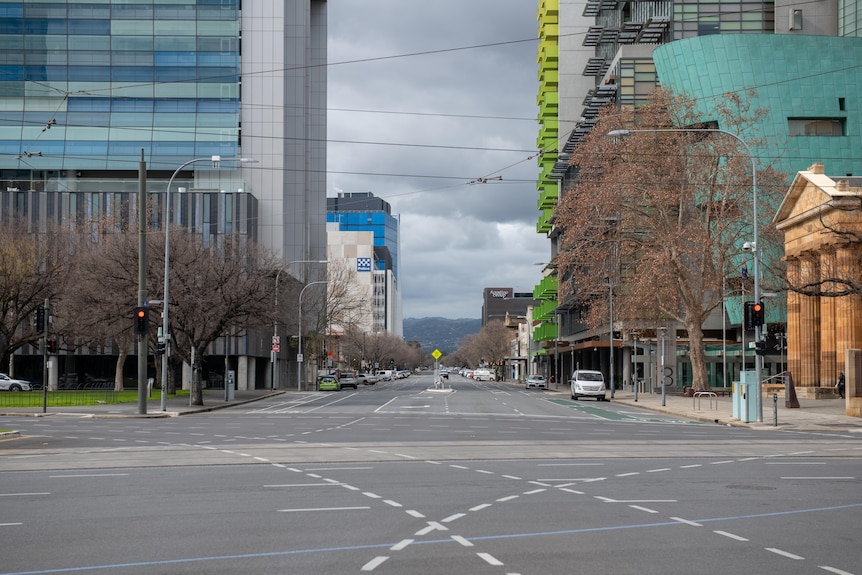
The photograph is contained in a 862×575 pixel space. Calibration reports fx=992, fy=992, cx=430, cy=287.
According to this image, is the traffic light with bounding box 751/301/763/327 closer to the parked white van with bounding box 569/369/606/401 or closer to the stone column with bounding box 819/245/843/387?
the stone column with bounding box 819/245/843/387

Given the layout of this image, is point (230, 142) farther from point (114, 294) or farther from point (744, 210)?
point (744, 210)

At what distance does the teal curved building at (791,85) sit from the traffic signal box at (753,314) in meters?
40.1

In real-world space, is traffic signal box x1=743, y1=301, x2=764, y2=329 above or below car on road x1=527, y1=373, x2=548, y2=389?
above

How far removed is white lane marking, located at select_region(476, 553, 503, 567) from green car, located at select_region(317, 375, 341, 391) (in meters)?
73.1

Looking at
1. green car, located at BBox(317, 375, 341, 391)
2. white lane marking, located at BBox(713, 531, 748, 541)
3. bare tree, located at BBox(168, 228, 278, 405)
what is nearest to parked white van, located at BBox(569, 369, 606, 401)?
bare tree, located at BBox(168, 228, 278, 405)

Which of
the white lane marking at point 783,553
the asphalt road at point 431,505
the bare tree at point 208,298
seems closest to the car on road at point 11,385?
the bare tree at point 208,298

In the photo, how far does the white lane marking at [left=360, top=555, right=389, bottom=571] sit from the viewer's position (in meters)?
9.14

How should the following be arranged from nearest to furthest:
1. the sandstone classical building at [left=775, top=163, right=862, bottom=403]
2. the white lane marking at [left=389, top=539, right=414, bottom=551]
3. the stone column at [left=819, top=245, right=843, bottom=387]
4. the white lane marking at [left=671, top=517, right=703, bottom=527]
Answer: the white lane marking at [left=389, top=539, right=414, bottom=551]
the white lane marking at [left=671, top=517, right=703, bottom=527]
the sandstone classical building at [left=775, top=163, right=862, bottom=403]
the stone column at [left=819, top=245, right=843, bottom=387]

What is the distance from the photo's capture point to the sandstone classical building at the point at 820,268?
50.1 metres

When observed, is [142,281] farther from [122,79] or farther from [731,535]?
[122,79]

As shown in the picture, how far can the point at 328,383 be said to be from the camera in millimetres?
82438

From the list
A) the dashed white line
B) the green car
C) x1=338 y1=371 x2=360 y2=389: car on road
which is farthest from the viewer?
x1=338 y1=371 x2=360 y2=389: car on road

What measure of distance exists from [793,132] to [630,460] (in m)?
58.3

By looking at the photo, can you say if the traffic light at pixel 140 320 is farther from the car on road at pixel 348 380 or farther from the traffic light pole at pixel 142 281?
the car on road at pixel 348 380
